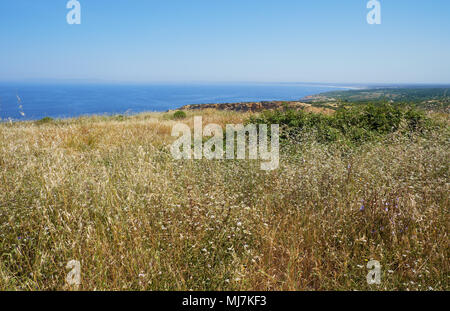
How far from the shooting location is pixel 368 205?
2666 millimetres

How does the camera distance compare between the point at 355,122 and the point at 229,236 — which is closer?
the point at 229,236

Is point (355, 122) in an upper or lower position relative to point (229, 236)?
upper

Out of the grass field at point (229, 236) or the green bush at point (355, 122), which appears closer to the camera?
the grass field at point (229, 236)

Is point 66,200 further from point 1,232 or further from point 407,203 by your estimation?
point 407,203

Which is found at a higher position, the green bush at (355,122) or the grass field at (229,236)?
the green bush at (355,122)

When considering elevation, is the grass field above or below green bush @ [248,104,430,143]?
below

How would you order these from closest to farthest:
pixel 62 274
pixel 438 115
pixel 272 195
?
1. pixel 62 274
2. pixel 272 195
3. pixel 438 115

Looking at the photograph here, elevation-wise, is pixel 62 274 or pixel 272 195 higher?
pixel 272 195

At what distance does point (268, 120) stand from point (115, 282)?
646 centimetres

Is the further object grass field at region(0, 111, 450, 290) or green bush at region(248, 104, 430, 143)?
green bush at region(248, 104, 430, 143)
